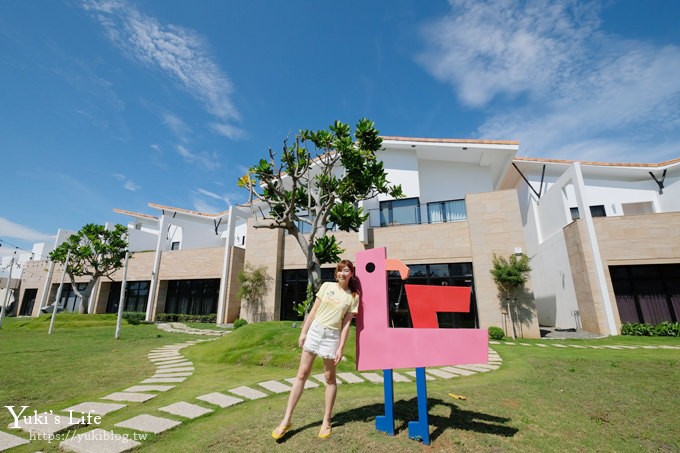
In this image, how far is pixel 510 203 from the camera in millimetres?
12531

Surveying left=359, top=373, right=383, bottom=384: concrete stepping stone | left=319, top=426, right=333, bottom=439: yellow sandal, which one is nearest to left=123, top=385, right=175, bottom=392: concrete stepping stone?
left=319, top=426, right=333, bottom=439: yellow sandal

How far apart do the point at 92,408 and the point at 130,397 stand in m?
0.48

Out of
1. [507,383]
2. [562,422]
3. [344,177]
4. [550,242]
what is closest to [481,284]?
[550,242]

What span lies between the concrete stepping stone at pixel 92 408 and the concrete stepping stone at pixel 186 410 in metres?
0.57

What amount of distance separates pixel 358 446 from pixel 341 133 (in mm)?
8233

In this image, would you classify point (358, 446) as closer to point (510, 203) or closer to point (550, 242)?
point (510, 203)

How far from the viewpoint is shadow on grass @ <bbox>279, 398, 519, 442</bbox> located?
2868 millimetres

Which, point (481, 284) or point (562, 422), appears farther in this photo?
point (481, 284)

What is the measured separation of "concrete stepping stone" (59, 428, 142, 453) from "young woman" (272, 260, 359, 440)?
1.24 meters

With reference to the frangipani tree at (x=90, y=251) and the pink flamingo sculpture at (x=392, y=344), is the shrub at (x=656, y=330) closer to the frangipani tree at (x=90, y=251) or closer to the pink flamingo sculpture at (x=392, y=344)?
the pink flamingo sculpture at (x=392, y=344)

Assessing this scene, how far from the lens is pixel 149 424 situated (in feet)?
9.65

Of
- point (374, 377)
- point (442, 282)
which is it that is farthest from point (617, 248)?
point (374, 377)

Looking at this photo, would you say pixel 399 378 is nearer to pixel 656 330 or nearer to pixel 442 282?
pixel 442 282

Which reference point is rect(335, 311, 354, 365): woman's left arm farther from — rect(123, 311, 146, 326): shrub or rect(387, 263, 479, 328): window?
rect(123, 311, 146, 326): shrub
